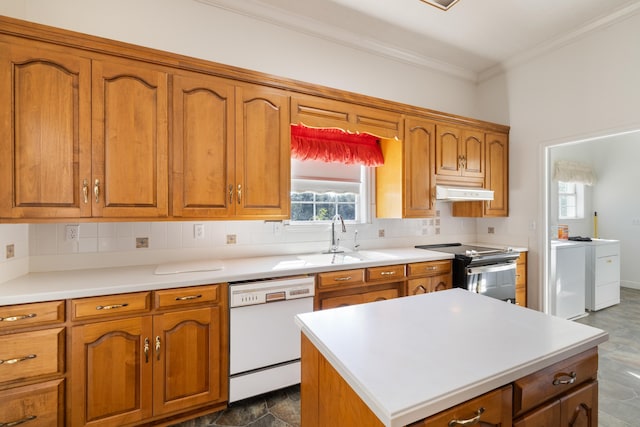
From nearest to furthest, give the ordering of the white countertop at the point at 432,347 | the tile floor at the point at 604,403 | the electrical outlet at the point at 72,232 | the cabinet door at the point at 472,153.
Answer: the white countertop at the point at 432,347, the tile floor at the point at 604,403, the electrical outlet at the point at 72,232, the cabinet door at the point at 472,153

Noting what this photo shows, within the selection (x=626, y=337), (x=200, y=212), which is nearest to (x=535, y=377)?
(x=200, y=212)

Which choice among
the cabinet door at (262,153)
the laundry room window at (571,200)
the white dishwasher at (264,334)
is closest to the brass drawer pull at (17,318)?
the white dishwasher at (264,334)

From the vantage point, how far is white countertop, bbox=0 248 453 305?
150cm

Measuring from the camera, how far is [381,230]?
3195 millimetres

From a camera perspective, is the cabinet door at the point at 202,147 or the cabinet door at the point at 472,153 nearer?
the cabinet door at the point at 202,147

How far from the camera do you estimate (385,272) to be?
2463 mm

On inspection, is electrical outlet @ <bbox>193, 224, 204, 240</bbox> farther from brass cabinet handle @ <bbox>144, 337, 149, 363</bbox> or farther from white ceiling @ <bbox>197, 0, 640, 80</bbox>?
white ceiling @ <bbox>197, 0, 640, 80</bbox>

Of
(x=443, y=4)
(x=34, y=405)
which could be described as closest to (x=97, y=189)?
(x=34, y=405)

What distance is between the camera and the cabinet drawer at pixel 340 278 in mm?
2193

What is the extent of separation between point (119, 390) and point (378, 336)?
158cm

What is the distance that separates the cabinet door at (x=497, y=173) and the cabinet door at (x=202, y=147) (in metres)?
2.86

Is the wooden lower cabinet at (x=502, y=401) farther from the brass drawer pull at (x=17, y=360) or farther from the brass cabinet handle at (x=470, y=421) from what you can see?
the brass drawer pull at (x=17, y=360)

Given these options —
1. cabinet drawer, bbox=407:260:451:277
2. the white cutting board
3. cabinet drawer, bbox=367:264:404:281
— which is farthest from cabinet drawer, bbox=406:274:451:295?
the white cutting board

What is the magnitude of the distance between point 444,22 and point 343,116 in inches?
53.3
